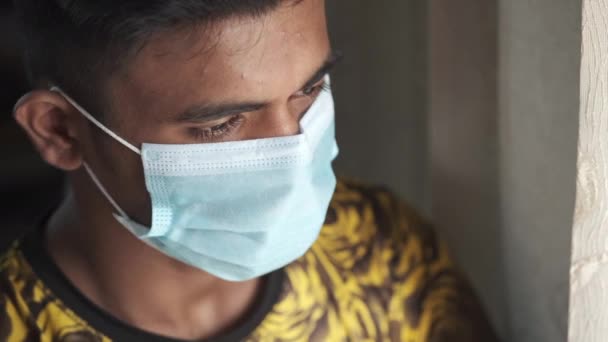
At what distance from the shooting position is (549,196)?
1285 millimetres

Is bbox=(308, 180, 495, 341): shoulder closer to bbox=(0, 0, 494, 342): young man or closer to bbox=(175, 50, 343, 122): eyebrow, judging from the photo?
→ bbox=(0, 0, 494, 342): young man

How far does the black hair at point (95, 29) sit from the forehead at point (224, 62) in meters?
0.01

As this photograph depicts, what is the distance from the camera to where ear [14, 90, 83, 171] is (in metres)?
1.27

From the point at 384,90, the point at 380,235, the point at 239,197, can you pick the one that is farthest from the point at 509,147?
the point at 384,90

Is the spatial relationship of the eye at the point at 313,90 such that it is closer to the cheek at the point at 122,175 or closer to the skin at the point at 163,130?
the skin at the point at 163,130

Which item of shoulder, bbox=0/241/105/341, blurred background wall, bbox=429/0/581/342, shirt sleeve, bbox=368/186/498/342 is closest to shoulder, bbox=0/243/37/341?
shoulder, bbox=0/241/105/341

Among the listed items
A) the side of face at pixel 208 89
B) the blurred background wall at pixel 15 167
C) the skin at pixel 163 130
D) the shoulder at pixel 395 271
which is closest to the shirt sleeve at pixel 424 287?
the shoulder at pixel 395 271

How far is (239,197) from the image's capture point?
4.04 ft

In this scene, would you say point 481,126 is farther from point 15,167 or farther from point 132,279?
point 15,167

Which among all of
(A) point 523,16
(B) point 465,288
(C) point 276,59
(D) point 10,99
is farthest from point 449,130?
(D) point 10,99

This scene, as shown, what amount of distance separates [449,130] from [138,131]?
0.60m

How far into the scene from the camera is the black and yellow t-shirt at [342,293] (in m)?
1.33

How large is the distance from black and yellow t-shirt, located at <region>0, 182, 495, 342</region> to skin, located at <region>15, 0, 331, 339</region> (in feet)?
0.14

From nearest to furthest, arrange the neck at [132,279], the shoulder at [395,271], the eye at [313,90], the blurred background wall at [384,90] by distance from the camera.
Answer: the eye at [313,90]
the neck at [132,279]
the shoulder at [395,271]
the blurred background wall at [384,90]
